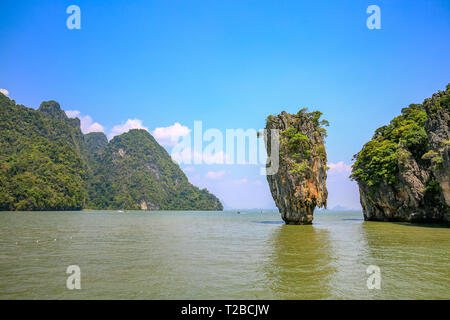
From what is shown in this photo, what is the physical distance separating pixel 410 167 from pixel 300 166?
12.0m

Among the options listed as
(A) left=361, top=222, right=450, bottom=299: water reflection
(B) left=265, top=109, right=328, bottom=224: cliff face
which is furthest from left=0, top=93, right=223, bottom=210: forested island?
(A) left=361, top=222, right=450, bottom=299: water reflection

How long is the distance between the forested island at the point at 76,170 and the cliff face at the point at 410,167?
83050 millimetres

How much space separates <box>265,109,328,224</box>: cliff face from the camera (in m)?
32.2

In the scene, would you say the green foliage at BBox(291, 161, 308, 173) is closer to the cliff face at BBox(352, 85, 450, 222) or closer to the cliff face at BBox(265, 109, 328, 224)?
the cliff face at BBox(265, 109, 328, 224)

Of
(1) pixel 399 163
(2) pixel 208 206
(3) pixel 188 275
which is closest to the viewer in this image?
(3) pixel 188 275

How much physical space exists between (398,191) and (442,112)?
11.9 m

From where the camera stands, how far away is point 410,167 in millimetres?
31344

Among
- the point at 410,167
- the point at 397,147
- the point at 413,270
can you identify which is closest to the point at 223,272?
the point at 413,270

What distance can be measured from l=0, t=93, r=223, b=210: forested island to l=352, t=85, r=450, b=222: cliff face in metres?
83.0

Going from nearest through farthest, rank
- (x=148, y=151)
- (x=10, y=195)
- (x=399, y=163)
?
1. (x=399, y=163)
2. (x=10, y=195)
3. (x=148, y=151)

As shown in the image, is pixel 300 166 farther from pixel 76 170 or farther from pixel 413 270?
pixel 76 170

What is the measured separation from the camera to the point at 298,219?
33250 mm
